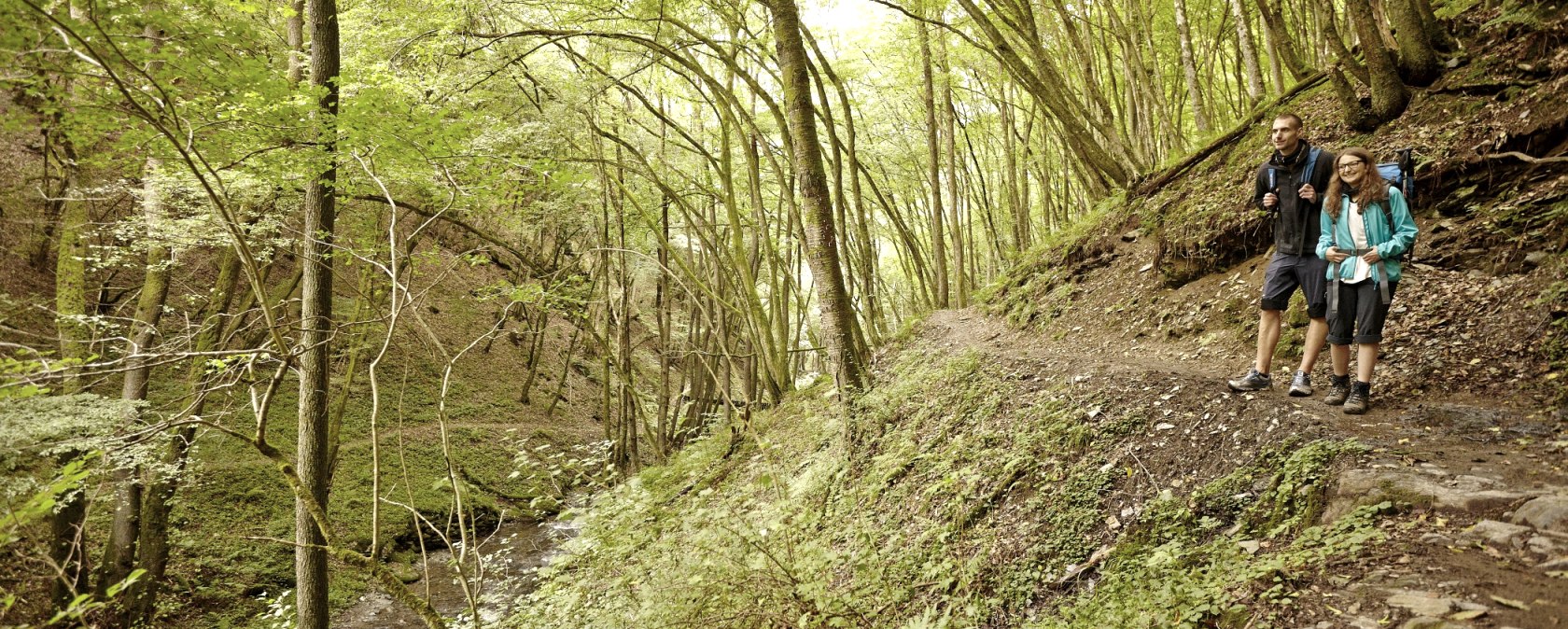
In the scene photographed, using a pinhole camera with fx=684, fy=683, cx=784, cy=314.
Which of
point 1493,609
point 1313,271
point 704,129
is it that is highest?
point 704,129

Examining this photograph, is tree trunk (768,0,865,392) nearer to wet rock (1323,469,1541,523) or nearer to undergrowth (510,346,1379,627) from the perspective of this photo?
undergrowth (510,346,1379,627)

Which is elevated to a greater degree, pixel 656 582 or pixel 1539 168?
pixel 1539 168

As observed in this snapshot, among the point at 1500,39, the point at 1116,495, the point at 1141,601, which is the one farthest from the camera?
the point at 1500,39

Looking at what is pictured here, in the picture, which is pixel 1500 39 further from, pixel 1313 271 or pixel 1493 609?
pixel 1493 609

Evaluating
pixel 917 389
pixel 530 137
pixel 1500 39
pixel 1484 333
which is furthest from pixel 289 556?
pixel 1500 39

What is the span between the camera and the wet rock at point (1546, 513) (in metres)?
2.23

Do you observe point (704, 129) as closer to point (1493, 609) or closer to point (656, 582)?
point (656, 582)

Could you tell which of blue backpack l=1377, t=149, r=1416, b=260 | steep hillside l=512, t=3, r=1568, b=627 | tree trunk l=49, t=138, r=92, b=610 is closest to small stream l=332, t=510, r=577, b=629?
steep hillside l=512, t=3, r=1568, b=627

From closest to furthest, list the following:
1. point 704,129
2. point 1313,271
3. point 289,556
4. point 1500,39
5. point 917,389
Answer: point 1313,271 < point 1500,39 < point 917,389 < point 289,556 < point 704,129

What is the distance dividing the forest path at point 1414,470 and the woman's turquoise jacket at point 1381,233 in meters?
0.71

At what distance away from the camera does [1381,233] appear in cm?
355

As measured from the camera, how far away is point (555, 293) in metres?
9.13

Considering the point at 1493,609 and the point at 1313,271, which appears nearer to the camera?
the point at 1493,609

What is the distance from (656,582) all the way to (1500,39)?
23.6ft
